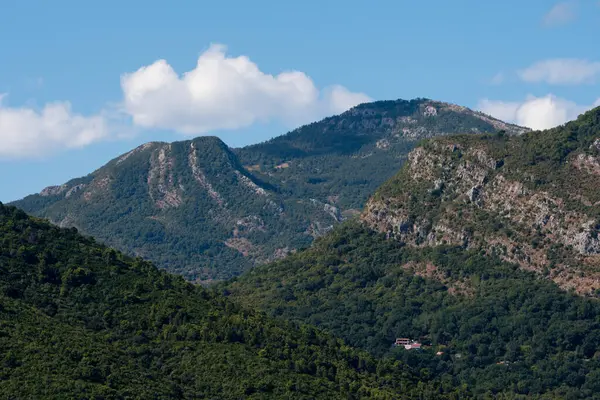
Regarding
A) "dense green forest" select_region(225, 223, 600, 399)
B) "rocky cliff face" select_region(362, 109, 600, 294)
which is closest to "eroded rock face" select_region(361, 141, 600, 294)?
"rocky cliff face" select_region(362, 109, 600, 294)

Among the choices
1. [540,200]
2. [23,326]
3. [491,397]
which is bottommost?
[491,397]

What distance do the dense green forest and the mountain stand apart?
0.62 feet

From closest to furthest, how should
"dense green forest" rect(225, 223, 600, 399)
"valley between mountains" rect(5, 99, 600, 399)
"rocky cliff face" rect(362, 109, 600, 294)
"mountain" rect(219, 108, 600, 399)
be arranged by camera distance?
"valley between mountains" rect(5, 99, 600, 399) → "dense green forest" rect(225, 223, 600, 399) → "mountain" rect(219, 108, 600, 399) → "rocky cliff face" rect(362, 109, 600, 294)

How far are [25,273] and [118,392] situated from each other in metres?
28.9

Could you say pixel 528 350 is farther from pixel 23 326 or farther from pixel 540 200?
pixel 23 326

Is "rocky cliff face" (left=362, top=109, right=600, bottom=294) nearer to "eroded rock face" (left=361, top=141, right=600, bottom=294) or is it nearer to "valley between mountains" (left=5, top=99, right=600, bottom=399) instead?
"eroded rock face" (left=361, top=141, right=600, bottom=294)

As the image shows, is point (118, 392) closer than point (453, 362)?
Yes

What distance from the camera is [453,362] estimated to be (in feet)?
539

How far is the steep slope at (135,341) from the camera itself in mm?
102188

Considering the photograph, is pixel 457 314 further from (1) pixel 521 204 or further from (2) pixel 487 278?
(1) pixel 521 204

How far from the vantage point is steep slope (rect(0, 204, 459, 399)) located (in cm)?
10219

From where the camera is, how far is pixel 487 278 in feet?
588

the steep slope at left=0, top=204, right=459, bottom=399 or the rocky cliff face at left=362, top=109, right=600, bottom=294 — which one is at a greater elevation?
the rocky cliff face at left=362, top=109, right=600, bottom=294

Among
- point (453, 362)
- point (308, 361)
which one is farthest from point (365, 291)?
point (308, 361)
